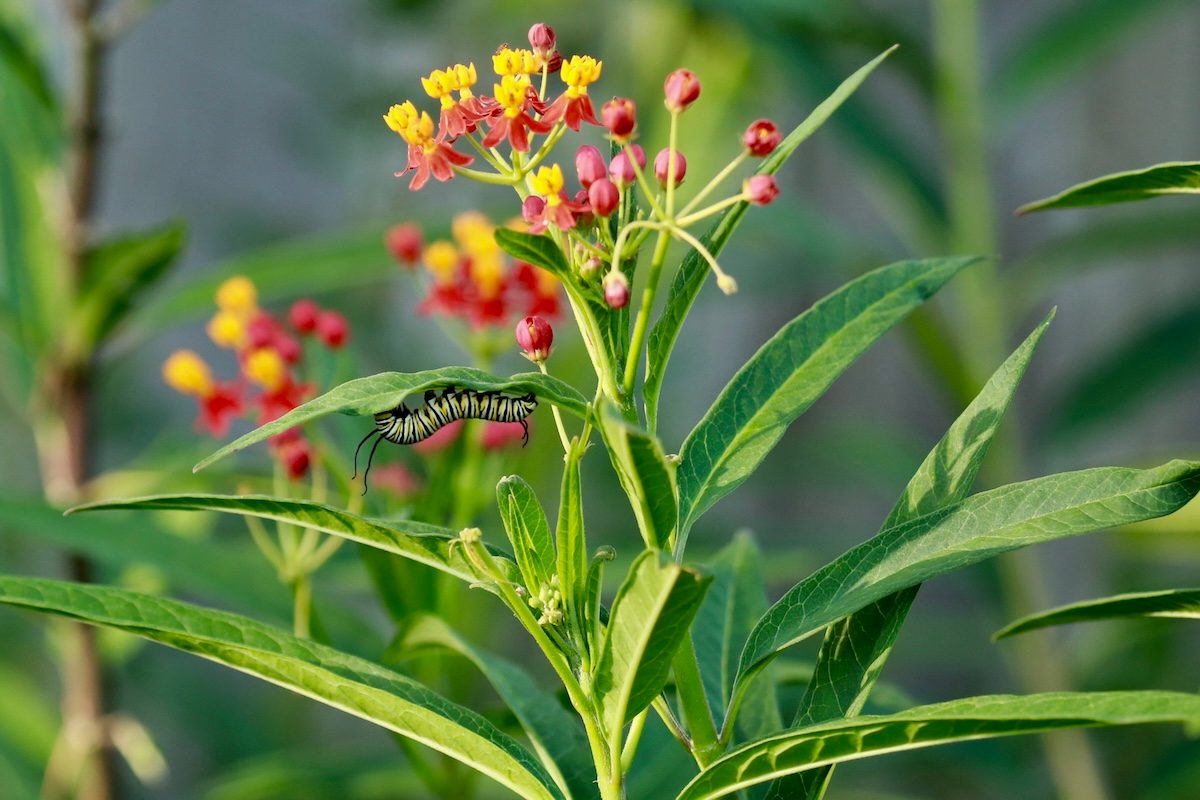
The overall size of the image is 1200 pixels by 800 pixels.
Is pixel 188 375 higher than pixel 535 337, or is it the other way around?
pixel 188 375

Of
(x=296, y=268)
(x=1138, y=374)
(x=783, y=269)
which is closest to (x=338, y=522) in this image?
(x=296, y=268)

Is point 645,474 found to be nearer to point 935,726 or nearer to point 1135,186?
point 935,726

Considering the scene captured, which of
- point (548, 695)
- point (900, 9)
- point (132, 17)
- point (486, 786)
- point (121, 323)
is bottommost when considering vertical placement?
point (486, 786)

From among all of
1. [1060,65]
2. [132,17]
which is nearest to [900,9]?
[1060,65]

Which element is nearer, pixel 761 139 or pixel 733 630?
pixel 761 139

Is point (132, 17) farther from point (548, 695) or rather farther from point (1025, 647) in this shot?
point (1025, 647)

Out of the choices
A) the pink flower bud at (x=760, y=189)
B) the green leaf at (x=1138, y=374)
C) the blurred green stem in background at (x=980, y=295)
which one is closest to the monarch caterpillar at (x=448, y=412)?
the pink flower bud at (x=760, y=189)
